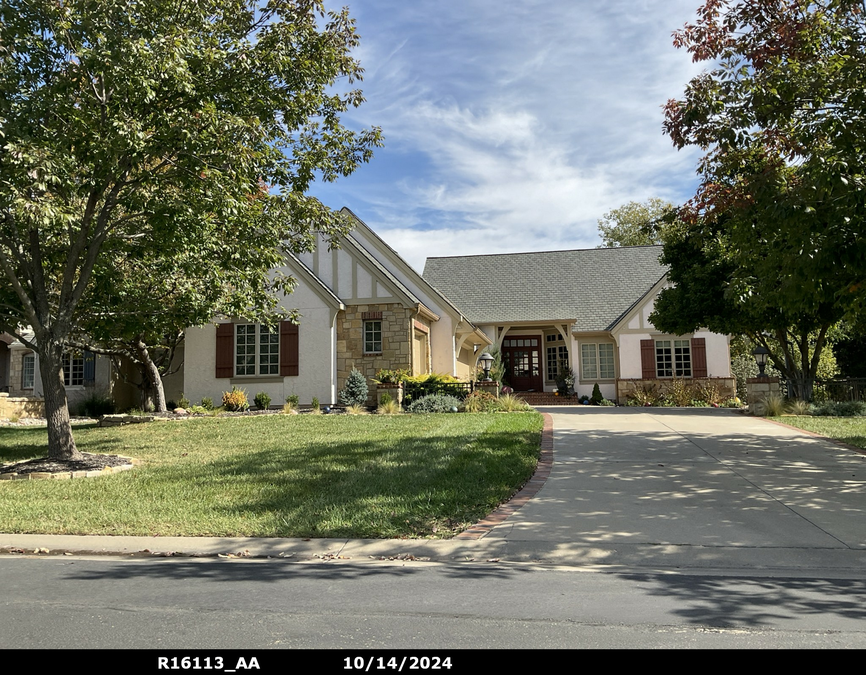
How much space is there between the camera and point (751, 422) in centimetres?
1432

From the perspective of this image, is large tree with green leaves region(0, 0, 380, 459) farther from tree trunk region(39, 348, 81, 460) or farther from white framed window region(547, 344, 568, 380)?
white framed window region(547, 344, 568, 380)

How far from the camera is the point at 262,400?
63.0 ft

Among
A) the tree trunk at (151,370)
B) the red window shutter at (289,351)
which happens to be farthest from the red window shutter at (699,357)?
the tree trunk at (151,370)

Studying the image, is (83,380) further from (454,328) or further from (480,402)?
(480,402)

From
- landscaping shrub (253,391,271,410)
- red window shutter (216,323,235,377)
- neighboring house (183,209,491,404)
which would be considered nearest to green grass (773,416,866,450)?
neighboring house (183,209,491,404)

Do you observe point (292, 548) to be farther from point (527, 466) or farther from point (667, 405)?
point (667, 405)

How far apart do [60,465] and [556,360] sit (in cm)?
2026

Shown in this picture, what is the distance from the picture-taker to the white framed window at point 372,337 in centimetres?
2002

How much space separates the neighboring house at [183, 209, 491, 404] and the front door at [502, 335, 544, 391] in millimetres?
7699

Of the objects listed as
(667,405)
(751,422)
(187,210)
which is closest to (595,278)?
Result: (667,405)

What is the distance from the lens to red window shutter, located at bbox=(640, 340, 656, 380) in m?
24.1

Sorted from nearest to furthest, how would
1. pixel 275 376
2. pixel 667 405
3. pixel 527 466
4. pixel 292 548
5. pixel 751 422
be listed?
pixel 292 548 < pixel 527 466 < pixel 751 422 < pixel 275 376 < pixel 667 405

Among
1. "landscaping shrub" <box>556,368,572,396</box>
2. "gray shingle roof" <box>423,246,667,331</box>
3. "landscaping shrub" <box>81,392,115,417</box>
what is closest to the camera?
"landscaping shrub" <box>81,392,115,417</box>
